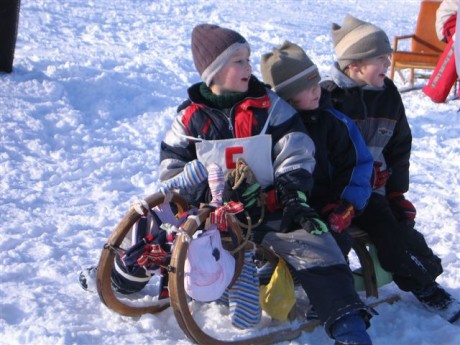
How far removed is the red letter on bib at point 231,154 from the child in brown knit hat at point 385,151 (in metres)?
0.77

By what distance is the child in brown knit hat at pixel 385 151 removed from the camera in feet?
11.9

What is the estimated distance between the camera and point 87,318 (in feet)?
11.0

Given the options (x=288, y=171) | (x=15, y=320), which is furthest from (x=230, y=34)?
(x=15, y=320)

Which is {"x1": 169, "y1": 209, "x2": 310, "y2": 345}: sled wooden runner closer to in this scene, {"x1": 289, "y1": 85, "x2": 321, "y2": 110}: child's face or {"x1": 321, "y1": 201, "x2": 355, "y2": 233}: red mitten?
{"x1": 321, "y1": 201, "x2": 355, "y2": 233}: red mitten

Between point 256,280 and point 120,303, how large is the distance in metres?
0.64

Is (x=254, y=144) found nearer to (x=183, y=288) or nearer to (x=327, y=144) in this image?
(x=327, y=144)

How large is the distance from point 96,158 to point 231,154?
8.99ft

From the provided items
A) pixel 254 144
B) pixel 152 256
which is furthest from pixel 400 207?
pixel 152 256

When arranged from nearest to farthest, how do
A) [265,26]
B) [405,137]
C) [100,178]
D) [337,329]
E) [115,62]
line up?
[337,329], [405,137], [100,178], [115,62], [265,26]

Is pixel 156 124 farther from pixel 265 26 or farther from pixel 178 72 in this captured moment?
pixel 265 26

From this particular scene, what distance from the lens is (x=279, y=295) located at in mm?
3311

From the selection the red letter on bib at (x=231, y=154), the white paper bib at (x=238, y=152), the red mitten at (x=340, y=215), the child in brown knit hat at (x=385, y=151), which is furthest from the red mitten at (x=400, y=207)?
the red letter on bib at (x=231, y=154)

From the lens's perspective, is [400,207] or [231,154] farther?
[400,207]

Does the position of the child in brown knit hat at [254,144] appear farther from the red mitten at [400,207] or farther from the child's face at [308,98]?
the red mitten at [400,207]
